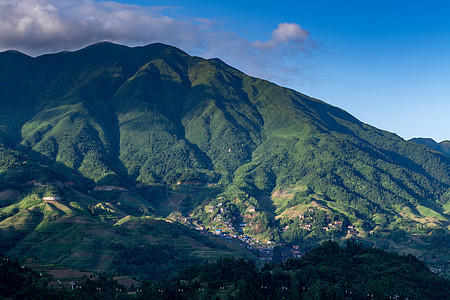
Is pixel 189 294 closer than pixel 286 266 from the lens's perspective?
Yes

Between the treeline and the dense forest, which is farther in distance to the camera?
the treeline

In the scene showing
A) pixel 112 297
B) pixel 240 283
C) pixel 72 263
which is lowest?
pixel 72 263

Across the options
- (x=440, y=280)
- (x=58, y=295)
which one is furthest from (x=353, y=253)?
(x=58, y=295)

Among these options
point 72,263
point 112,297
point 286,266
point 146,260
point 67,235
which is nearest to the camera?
point 112,297

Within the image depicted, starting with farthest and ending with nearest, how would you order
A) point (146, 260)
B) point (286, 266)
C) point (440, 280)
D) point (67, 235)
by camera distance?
point (67, 235) → point (146, 260) → point (286, 266) → point (440, 280)

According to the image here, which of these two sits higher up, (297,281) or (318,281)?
(318,281)

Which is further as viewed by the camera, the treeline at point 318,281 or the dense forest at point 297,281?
the treeline at point 318,281

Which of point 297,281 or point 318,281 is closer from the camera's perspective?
point 318,281

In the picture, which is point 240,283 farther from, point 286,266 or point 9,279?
point 9,279

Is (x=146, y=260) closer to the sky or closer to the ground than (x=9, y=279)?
closer to the ground
